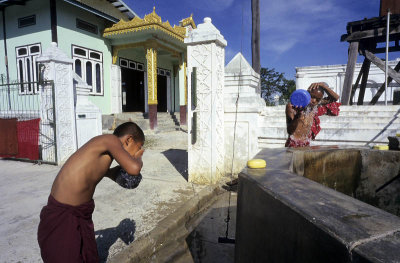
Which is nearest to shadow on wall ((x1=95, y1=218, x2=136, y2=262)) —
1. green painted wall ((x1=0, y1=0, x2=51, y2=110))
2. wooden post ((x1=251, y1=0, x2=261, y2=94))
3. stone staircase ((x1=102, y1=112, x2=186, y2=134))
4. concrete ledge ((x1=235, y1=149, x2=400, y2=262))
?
concrete ledge ((x1=235, y1=149, x2=400, y2=262))

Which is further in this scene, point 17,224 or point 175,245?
point 17,224

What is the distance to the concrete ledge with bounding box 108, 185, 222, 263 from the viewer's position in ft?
8.23

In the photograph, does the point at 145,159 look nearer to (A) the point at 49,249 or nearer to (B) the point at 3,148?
(B) the point at 3,148

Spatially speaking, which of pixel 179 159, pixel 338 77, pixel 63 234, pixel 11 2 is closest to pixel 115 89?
pixel 11 2

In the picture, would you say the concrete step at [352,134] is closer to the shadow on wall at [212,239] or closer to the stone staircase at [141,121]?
the shadow on wall at [212,239]

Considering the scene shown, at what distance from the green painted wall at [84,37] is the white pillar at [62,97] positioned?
4.43 metres

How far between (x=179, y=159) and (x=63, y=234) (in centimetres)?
532

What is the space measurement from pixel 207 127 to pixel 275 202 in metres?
3.53

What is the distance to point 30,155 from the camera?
677cm

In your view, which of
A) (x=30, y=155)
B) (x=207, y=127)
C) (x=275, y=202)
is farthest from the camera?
(x=30, y=155)

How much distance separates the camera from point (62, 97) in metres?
6.54

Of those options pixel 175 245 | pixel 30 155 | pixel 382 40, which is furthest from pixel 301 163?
pixel 382 40

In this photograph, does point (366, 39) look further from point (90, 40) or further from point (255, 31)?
point (90, 40)

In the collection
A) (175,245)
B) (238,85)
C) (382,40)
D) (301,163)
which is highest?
(382,40)
